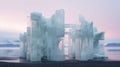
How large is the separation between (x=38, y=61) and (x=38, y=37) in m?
0.47

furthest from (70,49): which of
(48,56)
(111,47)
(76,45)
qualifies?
(111,47)

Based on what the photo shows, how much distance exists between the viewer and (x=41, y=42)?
609cm

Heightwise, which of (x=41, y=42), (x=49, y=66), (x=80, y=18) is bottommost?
(x=49, y=66)

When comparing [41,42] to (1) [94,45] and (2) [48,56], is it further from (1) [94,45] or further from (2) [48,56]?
(1) [94,45]

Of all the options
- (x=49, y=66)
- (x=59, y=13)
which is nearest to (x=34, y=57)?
(x=49, y=66)

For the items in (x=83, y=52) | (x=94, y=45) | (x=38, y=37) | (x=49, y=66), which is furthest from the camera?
(x=94, y=45)

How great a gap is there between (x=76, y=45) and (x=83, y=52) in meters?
0.35

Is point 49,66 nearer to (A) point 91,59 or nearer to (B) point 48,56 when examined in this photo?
(B) point 48,56

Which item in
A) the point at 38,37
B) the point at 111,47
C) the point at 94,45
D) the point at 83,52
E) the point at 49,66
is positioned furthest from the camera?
the point at 111,47

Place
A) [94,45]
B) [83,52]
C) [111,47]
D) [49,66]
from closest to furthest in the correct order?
[49,66] < [83,52] < [94,45] < [111,47]

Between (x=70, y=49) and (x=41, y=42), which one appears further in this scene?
(x=70, y=49)

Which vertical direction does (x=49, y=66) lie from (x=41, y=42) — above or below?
below

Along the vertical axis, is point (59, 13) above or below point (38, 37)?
above

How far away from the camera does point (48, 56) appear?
6203mm
